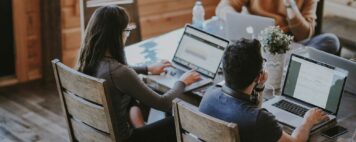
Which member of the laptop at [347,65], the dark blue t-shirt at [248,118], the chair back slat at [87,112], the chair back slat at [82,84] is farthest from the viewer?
the laptop at [347,65]

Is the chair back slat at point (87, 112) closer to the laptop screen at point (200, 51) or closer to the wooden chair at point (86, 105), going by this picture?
the wooden chair at point (86, 105)

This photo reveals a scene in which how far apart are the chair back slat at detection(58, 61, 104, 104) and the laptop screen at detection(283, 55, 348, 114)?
93 centimetres

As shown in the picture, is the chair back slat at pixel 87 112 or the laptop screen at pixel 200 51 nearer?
the chair back slat at pixel 87 112

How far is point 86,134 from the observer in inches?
114

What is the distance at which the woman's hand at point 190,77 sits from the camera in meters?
3.10

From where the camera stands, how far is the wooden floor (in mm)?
4023

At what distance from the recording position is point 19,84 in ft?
15.5

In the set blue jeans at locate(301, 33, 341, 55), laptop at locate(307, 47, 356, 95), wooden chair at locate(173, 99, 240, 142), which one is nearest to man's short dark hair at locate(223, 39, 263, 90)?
wooden chair at locate(173, 99, 240, 142)

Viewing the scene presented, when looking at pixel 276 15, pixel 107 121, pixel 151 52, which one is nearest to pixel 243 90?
pixel 107 121

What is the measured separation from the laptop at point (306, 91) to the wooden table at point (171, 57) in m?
0.09

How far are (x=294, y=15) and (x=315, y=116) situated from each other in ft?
4.35

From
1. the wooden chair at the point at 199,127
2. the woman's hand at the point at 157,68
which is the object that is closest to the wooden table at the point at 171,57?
the woman's hand at the point at 157,68

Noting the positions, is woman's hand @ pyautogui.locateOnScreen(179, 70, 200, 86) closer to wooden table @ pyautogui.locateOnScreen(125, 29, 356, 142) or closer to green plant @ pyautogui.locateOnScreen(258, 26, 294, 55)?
wooden table @ pyautogui.locateOnScreen(125, 29, 356, 142)

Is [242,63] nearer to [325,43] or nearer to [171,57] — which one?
[171,57]
